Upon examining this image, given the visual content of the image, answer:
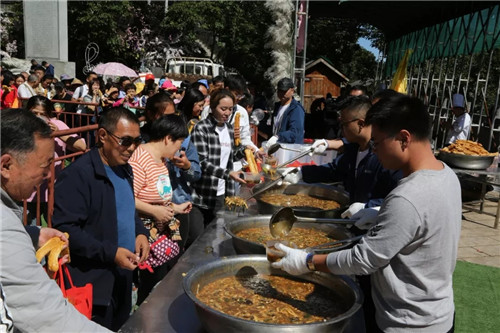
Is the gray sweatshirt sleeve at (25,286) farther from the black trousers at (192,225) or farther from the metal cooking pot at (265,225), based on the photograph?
the black trousers at (192,225)

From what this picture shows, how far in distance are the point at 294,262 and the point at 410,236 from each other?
50 centimetres

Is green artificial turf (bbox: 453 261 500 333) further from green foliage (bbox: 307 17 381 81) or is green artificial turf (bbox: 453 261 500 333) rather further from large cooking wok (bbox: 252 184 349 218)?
green foliage (bbox: 307 17 381 81)

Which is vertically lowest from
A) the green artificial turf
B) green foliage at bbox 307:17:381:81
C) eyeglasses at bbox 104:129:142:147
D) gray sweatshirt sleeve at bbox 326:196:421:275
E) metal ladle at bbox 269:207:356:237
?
the green artificial turf

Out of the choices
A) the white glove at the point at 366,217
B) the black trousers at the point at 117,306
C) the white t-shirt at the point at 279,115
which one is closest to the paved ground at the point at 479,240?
the white t-shirt at the point at 279,115

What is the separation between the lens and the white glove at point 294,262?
1750mm

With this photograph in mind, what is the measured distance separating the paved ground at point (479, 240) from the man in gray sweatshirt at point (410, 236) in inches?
157

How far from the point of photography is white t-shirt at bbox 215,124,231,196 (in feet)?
12.8

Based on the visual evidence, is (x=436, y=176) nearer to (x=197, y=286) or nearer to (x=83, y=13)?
(x=197, y=286)

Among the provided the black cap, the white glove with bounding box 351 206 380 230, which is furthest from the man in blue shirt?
the white glove with bounding box 351 206 380 230

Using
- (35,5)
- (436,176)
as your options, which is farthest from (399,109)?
(35,5)

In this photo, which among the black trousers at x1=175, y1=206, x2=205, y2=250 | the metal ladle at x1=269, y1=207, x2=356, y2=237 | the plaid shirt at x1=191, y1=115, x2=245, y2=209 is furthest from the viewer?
the plaid shirt at x1=191, y1=115, x2=245, y2=209

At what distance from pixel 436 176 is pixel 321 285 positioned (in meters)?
0.76

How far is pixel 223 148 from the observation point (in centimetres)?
395

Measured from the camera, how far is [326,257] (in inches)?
67.2
